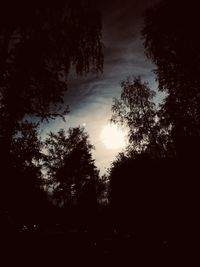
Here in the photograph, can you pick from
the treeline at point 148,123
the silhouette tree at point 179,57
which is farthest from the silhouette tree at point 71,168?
the silhouette tree at point 179,57

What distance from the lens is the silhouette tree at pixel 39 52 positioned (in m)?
11.1

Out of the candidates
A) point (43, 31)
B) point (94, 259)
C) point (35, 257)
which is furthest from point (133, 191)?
point (43, 31)

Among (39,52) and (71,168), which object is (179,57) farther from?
(71,168)

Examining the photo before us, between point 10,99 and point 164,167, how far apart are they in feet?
40.3

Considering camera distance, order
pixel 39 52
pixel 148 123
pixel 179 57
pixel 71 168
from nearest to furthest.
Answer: pixel 39 52 → pixel 179 57 → pixel 148 123 → pixel 71 168

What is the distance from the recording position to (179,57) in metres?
17.3

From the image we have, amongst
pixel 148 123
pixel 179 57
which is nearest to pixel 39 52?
pixel 179 57

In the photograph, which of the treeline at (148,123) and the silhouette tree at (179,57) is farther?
the silhouette tree at (179,57)

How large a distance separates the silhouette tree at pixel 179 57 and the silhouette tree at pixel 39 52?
619cm

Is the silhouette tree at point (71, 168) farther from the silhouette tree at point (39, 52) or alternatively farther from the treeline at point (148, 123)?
the silhouette tree at point (39, 52)

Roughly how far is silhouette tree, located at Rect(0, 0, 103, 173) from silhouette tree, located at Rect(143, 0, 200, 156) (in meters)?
6.19

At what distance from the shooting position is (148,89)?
29359 millimetres

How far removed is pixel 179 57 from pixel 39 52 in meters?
8.69

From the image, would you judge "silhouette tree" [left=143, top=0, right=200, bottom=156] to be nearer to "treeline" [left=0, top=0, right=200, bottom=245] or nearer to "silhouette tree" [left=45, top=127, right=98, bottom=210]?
"treeline" [left=0, top=0, right=200, bottom=245]
